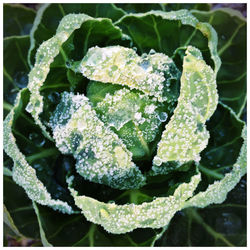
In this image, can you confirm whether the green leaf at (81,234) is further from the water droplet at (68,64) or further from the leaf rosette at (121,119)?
the water droplet at (68,64)

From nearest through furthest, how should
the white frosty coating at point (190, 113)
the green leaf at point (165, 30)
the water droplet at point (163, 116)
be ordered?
1. the white frosty coating at point (190, 113)
2. the water droplet at point (163, 116)
3. the green leaf at point (165, 30)

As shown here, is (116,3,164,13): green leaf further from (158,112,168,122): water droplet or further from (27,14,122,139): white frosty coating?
(158,112,168,122): water droplet

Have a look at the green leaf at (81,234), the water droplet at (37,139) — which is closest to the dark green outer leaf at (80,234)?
the green leaf at (81,234)

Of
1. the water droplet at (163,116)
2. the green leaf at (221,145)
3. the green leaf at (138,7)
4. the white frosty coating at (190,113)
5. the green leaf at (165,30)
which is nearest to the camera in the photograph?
the white frosty coating at (190,113)

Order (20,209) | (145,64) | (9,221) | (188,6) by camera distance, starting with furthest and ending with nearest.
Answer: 1. (188,6)
2. (20,209)
3. (9,221)
4. (145,64)

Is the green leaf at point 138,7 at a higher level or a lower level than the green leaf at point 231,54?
higher

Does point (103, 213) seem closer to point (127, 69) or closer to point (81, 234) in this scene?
point (81, 234)

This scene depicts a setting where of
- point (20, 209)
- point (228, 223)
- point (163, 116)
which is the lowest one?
point (228, 223)

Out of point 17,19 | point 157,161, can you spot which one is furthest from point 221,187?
point 17,19
